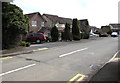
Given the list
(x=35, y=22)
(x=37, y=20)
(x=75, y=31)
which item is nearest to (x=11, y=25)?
(x=75, y=31)

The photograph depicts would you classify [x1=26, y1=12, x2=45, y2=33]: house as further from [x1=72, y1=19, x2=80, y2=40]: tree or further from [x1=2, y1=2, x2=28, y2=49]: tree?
[x1=2, y1=2, x2=28, y2=49]: tree

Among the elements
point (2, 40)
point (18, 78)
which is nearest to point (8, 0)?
point (2, 40)

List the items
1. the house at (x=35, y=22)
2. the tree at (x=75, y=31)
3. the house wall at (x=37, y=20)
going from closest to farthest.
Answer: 1. the tree at (x=75, y=31)
2. the house at (x=35, y=22)
3. the house wall at (x=37, y=20)

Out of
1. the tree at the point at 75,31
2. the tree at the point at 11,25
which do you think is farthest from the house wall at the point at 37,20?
the tree at the point at 11,25

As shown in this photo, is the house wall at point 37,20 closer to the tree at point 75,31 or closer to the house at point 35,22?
the house at point 35,22

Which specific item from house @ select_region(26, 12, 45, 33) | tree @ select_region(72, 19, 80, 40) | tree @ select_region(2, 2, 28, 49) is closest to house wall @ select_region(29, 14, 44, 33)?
house @ select_region(26, 12, 45, 33)

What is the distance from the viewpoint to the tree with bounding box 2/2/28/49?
42.7 ft

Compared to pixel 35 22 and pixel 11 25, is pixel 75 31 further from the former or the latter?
pixel 11 25

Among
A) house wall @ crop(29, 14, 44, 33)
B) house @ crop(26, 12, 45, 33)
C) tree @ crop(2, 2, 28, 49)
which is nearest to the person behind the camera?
tree @ crop(2, 2, 28, 49)

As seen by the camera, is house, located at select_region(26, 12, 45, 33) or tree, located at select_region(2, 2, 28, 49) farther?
house, located at select_region(26, 12, 45, 33)

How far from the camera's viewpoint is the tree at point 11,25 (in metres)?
13.0

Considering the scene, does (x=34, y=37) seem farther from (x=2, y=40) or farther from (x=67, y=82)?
(x=67, y=82)

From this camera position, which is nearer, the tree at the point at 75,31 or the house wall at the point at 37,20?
the tree at the point at 75,31

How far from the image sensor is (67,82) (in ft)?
18.4
